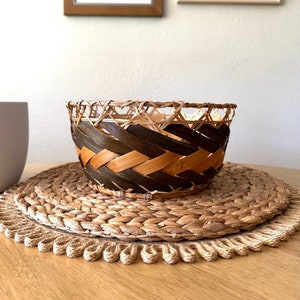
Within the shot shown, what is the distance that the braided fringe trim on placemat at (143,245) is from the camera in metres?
0.26

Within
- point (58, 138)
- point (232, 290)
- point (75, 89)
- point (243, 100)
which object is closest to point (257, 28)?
point (243, 100)

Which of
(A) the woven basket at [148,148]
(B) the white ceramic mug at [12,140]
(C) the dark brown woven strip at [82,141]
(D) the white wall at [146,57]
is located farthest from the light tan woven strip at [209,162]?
(D) the white wall at [146,57]

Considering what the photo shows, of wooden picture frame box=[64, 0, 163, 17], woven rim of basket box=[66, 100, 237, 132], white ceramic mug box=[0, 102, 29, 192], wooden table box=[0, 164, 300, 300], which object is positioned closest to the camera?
wooden table box=[0, 164, 300, 300]

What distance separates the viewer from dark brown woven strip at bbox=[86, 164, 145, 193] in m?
0.37

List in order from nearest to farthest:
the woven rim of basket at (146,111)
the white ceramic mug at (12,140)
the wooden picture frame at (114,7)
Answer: the woven rim of basket at (146,111)
the white ceramic mug at (12,140)
the wooden picture frame at (114,7)

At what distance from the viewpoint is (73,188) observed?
435mm

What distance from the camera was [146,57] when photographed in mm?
1007

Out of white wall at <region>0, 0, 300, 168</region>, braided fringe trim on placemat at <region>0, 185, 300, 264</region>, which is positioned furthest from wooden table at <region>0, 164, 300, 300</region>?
white wall at <region>0, 0, 300, 168</region>

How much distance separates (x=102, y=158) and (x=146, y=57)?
27.8 inches

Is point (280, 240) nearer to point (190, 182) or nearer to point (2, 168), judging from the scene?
point (190, 182)

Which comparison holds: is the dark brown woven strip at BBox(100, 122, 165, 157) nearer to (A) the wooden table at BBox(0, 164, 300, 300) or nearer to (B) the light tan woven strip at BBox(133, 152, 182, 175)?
(B) the light tan woven strip at BBox(133, 152, 182, 175)

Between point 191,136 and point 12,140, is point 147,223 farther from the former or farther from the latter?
point 12,140

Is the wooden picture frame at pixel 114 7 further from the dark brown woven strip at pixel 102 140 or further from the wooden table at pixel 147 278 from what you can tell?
the wooden table at pixel 147 278

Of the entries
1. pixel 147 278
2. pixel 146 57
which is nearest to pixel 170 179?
pixel 147 278
